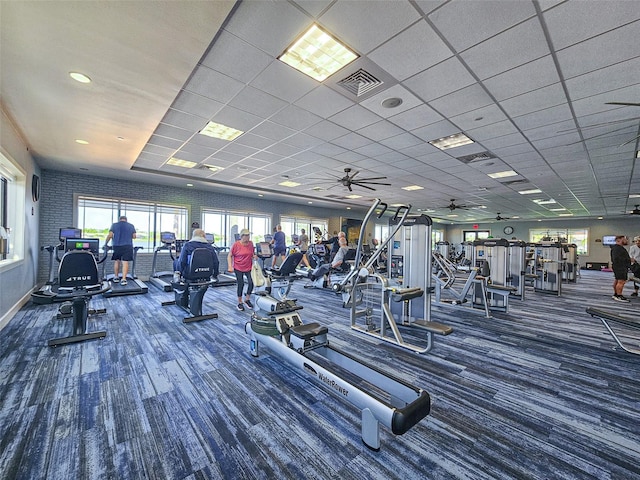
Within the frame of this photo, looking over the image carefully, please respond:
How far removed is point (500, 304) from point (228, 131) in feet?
20.4

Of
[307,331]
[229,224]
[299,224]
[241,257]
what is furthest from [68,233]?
[299,224]

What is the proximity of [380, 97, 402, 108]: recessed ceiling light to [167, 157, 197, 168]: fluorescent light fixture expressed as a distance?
5014 millimetres

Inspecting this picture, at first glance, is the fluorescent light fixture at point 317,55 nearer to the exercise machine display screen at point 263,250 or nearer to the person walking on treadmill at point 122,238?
the exercise machine display screen at point 263,250

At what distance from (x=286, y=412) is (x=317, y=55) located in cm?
339

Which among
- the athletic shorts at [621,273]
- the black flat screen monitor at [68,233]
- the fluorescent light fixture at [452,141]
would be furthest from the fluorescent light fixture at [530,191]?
the black flat screen monitor at [68,233]

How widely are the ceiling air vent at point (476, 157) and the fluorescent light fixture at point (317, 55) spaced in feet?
13.7

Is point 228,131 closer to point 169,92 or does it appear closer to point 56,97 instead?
point 169,92

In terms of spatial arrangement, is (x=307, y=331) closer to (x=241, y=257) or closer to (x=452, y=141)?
(x=241, y=257)

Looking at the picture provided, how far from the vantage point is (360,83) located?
131 inches

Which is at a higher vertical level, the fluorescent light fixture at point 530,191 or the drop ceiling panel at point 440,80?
the drop ceiling panel at point 440,80

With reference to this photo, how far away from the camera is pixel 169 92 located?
3377 mm

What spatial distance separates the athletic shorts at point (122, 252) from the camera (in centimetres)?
662

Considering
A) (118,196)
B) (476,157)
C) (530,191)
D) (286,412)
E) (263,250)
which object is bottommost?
(286,412)

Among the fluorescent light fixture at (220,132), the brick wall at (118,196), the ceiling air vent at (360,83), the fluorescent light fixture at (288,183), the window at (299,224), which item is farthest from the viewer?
the window at (299,224)
